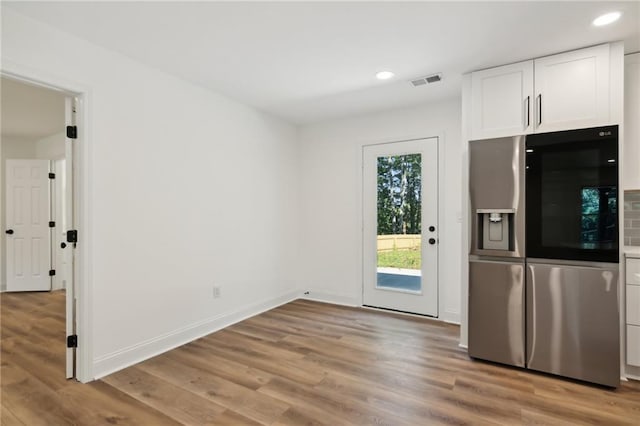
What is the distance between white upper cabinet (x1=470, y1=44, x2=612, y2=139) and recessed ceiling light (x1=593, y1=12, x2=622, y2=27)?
1.06 ft

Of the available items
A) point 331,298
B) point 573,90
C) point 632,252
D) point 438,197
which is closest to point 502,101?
point 573,90

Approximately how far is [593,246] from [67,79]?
4.11 meters

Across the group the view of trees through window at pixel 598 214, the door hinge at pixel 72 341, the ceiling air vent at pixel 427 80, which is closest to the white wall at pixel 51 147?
the door hinge at pixel 72 341

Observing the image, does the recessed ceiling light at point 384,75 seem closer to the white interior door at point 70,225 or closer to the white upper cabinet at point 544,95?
the white upper cabinet at point 544,95

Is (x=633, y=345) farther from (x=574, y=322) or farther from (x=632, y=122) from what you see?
(x=632, y=122)

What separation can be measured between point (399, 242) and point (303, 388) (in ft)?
7.56

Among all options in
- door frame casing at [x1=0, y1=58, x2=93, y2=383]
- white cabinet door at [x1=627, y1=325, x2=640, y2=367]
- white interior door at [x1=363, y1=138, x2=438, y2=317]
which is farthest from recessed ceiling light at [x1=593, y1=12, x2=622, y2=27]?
door frame casing at [x1=0, y1=58, x2=93, y2=383]

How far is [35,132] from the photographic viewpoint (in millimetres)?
5387

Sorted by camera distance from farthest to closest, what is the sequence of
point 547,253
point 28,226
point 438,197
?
point 28,226 < point 438,197 < point 547,253

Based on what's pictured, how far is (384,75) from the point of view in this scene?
3.08m

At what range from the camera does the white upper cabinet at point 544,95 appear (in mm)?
2482

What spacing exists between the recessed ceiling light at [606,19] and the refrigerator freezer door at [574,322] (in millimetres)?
1721

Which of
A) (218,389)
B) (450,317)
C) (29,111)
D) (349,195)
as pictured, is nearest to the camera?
(218,389)

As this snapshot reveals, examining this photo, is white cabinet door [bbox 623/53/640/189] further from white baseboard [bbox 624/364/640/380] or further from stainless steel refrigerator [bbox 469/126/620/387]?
white baseboard [bbox 624/364/640/380]
